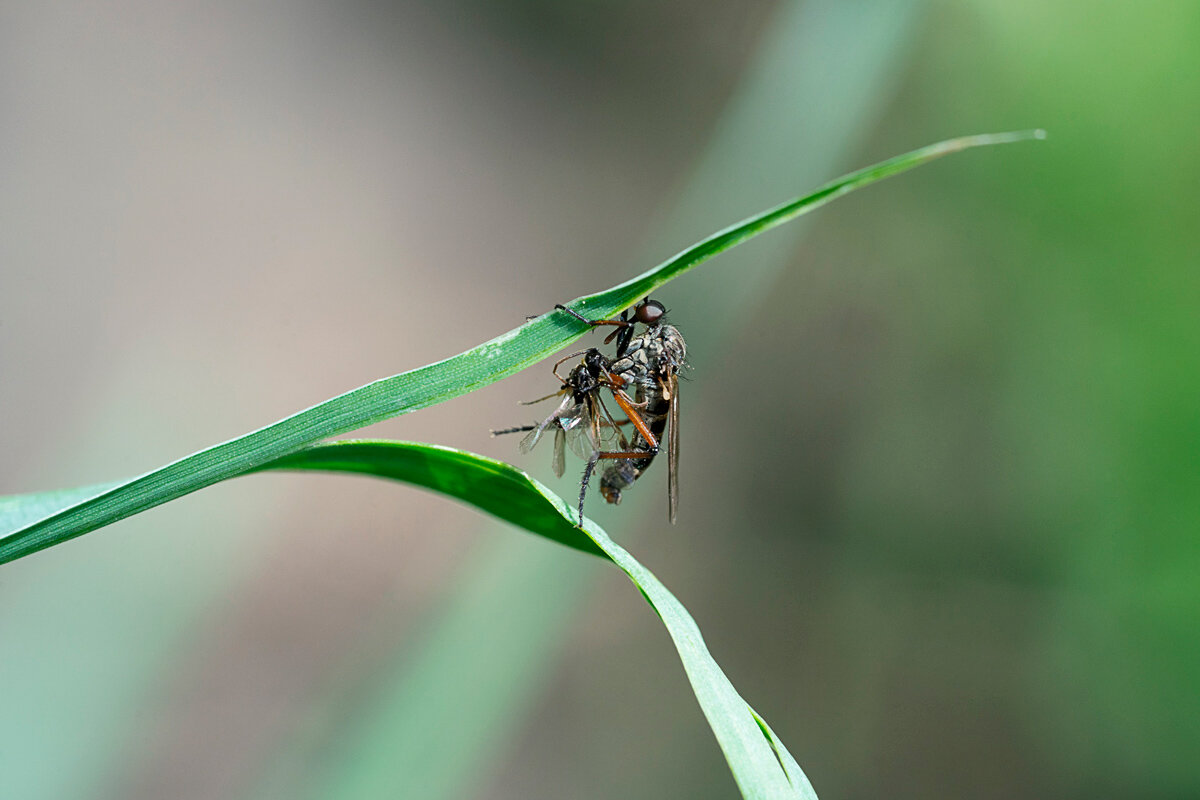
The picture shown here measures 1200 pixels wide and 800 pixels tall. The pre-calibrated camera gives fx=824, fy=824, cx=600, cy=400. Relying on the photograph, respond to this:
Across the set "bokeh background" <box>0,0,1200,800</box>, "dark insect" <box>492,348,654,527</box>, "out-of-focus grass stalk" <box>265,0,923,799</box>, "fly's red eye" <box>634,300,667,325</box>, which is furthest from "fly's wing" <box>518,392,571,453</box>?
"bokeh background" <box>0,0,1200,800</box>

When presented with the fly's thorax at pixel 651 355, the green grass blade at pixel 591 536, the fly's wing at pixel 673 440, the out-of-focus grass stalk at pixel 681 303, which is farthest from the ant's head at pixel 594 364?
the green grass blade at pixel 591 536

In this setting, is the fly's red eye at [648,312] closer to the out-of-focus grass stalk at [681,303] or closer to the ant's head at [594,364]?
the ant's head at [594,364]

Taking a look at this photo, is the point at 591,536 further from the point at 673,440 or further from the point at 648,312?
the point at 673,440

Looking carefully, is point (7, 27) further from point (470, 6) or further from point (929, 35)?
point (929, 35)

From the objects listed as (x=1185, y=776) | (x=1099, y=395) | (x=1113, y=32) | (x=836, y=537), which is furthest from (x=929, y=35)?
(x=1185, y=776)

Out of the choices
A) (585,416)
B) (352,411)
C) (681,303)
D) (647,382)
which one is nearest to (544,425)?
(585,416)

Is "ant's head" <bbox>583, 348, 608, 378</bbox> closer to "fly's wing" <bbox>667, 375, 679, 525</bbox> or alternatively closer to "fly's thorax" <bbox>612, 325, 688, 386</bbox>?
"fly's thorax" <bbox>612, 325, 688, 386</bbox>

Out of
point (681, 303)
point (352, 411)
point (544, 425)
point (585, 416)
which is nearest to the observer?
point (352, 411)
